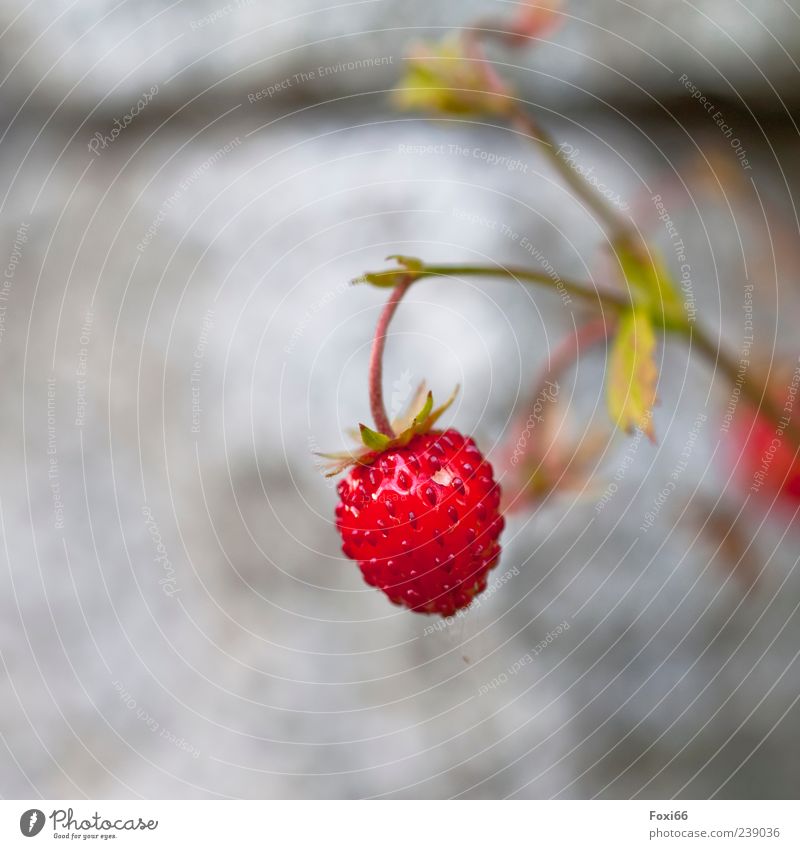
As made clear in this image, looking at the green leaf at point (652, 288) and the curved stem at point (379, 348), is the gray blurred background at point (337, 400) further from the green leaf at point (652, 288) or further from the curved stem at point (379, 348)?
the curved stem at point (379, 348)

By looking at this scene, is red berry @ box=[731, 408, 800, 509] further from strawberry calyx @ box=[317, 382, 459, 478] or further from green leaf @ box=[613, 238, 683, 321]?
strawberry calyx @ box=[317, 382, 459, 478]

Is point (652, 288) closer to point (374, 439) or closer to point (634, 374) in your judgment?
point (634, 374)

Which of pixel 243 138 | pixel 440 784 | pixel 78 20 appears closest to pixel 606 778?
pixel 440 784

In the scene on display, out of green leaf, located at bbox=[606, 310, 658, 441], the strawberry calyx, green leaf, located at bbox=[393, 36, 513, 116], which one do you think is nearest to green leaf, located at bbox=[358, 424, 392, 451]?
the strawberry calyx

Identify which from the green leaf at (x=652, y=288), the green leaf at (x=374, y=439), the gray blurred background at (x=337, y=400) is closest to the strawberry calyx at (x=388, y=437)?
the green leaf at (x=374, y=439)

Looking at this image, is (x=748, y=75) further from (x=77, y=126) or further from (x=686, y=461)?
(x=77, y=126)
